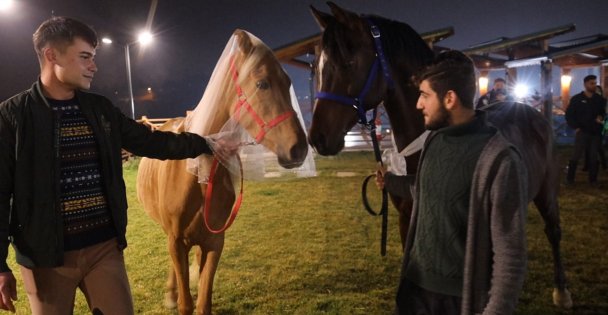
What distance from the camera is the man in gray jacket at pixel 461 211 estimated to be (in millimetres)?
1483

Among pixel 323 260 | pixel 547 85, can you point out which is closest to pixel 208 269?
pixel 323 260

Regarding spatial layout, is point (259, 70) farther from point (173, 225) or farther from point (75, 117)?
point (173, 225)

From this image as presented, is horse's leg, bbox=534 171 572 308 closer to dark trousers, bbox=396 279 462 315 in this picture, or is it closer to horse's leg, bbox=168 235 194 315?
dark trousers, bbox=396 279 462 315

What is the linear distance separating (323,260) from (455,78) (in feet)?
13.5

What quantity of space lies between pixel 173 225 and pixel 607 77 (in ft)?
64.4

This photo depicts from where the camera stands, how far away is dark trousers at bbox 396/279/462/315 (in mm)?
1779

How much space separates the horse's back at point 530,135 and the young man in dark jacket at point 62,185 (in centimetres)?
294

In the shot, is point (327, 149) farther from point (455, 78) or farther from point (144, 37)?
point (144, 37)

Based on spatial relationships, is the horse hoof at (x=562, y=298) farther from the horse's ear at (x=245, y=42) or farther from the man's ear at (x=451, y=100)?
the horse's ear at (x=245, y=42)

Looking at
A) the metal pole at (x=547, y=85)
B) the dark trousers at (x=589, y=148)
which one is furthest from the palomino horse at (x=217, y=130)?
the metal pole at (x=547, y=85)

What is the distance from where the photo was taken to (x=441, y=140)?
72.3 inches

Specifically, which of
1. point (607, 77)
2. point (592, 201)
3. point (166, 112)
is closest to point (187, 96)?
point (166, 112)

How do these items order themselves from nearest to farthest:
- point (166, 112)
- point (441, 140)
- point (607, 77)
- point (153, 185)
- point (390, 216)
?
1. point (441, 140)
2. point (153, 185)
3. point (390, 216)
4. point (607, 77)
5. point (166, 112)

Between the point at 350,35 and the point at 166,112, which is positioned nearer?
the point at 350,35
